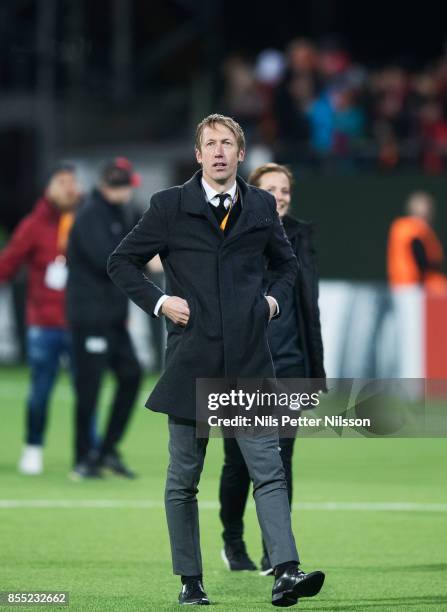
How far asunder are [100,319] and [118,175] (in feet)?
3.40

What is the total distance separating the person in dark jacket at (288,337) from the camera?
25.5ft

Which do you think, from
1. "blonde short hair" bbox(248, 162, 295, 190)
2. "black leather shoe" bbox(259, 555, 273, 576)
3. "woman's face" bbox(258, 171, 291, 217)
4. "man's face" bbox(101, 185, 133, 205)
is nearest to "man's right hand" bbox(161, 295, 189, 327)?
"woman's face" bbox(258, 171, 291, 217)

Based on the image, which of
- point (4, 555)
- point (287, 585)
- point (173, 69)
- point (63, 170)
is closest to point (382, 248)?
point (173, 69)

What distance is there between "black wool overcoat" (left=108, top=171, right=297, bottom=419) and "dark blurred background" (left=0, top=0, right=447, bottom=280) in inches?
601

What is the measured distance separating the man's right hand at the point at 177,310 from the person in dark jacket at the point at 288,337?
3.67ft

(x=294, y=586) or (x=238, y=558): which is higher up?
(x=294, y=586)

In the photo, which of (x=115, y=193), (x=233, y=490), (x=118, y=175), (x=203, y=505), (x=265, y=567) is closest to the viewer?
(x=265, y=567)

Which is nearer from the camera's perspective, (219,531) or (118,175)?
(219,531)

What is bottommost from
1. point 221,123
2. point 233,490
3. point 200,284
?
point 233,490

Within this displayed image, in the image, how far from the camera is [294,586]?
6.48 m

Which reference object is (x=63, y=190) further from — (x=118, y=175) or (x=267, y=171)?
(x=267, y=171)

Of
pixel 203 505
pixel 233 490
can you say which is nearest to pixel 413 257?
pixel 203 505

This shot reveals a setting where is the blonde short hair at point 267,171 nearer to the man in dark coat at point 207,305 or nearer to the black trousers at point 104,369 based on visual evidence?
the man in dark coat at point 207,305

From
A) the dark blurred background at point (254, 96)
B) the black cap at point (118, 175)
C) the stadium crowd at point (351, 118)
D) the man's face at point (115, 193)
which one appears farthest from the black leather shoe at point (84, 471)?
the stadium crowd at point (351, 118)
